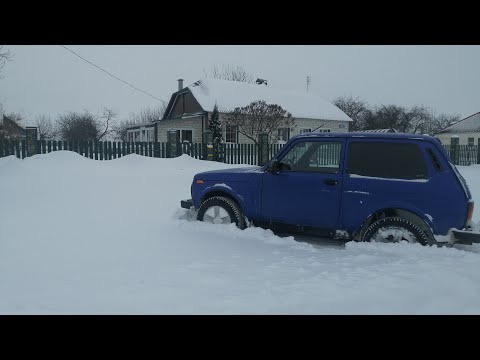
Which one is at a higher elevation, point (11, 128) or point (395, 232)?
point (11, 128)

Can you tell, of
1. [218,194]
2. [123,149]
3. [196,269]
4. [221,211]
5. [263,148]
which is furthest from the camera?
[263,148]

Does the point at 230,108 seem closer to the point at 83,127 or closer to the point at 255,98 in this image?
the point at 255,98

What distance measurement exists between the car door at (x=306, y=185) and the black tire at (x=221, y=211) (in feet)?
1.30

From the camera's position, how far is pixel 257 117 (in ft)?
81.5

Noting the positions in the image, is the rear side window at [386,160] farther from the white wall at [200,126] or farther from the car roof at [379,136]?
the white wall at [200,126]

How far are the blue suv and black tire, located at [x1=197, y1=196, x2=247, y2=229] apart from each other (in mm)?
16

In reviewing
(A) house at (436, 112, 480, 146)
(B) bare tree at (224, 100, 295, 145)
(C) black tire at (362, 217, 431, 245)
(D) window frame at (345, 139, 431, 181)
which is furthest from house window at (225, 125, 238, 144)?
(A) house at (436, 112, 480, 146)

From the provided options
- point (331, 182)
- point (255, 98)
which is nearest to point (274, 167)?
point (331, 182)

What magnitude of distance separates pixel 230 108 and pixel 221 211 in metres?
22.6

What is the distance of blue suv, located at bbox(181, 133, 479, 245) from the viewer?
14.7ft

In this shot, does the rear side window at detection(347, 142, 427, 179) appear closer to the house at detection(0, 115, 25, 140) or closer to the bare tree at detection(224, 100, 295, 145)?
the bare tree at detection(224, 100, 295, 145)

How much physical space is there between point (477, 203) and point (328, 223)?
5.50 m

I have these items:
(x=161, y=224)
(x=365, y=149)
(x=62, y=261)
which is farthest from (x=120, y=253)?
(x=365, y=149)

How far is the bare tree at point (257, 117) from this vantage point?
80.8 feet
